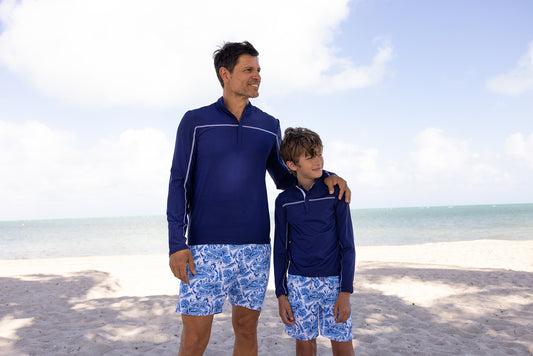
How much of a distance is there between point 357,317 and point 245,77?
13.9ft

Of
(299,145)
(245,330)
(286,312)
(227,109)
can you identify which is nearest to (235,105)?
(227,109)

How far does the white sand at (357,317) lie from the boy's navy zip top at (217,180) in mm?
2303

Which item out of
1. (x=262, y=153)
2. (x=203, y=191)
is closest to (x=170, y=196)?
(x=203, y=191)

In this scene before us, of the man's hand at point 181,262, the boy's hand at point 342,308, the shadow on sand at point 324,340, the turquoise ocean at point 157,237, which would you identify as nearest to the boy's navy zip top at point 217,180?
the man's hand at point 181,262

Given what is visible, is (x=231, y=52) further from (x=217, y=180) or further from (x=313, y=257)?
(x=313, y=257)

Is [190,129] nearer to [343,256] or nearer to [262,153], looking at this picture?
[262,153]

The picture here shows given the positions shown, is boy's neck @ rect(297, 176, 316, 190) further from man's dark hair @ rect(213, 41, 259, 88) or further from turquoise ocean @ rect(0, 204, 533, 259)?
turquoise ocean @ rect(0, 204, 533, 259)

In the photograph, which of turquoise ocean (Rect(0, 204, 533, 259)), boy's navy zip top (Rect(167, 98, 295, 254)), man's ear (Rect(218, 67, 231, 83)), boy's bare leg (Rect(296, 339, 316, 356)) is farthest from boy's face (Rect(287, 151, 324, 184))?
turquoise ocean (Rect(0, 204, 533, 259))

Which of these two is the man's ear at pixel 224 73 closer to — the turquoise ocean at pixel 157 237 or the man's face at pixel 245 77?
the man's face at pixel 245 77

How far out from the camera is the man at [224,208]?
2.37 metres

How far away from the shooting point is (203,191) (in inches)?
97.8

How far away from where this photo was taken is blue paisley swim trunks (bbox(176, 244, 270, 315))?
2.35 metres

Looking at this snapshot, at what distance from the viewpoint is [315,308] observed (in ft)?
8.19

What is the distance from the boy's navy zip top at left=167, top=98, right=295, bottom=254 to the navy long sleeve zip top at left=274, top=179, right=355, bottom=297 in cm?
23
